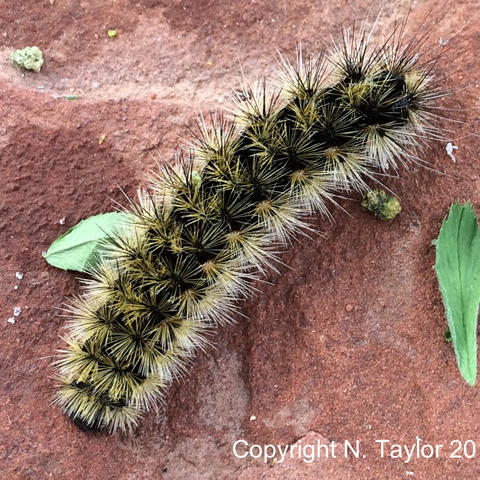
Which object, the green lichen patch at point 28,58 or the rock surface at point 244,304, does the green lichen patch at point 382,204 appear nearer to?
the rock surface at point 244,304

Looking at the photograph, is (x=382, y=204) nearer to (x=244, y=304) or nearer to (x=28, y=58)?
(x=244, y=304)

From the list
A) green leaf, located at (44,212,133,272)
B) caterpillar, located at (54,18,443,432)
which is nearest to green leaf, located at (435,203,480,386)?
caterpillar, located at (54,18,443,432)

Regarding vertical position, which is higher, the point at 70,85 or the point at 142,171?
the point at 70,85

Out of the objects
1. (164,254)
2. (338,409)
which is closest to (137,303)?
(164,254)

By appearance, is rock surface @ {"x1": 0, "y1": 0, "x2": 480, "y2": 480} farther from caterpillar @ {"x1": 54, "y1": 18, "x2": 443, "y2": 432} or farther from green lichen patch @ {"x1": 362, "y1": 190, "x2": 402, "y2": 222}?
caterpillar @ {"x1": 54, "y1": 18, "x2": 443, "y2": 432}

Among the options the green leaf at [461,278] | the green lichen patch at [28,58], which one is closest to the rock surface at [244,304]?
the green lichen patch at [28,58]

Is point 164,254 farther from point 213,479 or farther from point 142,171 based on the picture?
point 213,479

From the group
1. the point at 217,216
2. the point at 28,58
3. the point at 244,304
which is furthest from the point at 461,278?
the point at 28,58
